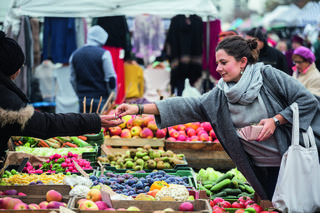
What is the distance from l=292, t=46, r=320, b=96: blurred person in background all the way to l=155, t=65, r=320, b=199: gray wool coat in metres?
3.71

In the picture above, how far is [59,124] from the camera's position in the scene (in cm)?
262

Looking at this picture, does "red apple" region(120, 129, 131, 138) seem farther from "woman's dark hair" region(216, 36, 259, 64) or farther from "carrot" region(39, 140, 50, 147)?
"woman's dark hair" region(216, 36, 259, 64)

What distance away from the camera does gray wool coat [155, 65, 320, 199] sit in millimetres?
3035

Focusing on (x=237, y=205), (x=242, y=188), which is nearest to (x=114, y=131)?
(x=242, y=188)

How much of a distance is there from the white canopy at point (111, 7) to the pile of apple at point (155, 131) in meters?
2.34

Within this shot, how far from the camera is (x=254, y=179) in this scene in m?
3.24

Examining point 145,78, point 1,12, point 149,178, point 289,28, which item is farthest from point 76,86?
point 289,28

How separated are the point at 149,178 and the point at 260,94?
1.30 meters

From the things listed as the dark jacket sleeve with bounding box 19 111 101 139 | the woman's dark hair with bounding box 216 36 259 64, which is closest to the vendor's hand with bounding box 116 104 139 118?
the dark jacket sleeve with bounding box 19 111 101 139

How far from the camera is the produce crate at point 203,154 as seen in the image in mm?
5379

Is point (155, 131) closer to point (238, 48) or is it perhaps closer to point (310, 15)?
point (238, 48)

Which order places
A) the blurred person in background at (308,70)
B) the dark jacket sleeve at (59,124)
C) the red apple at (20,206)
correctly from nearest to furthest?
1. the red apple at (20,206)
2. the dark jacket sleeve at (59,124)
3. the blurred person in background at (308,70)

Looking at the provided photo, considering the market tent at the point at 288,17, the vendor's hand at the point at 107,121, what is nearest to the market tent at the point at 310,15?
the market tent at the point at 288,17

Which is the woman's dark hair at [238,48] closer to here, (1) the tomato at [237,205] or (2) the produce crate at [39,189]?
(1) the tomato at [237,205]
